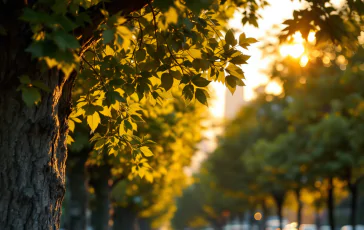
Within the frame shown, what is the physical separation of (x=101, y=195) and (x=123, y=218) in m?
12.2

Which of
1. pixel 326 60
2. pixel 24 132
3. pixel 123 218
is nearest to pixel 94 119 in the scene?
pixel 24 132

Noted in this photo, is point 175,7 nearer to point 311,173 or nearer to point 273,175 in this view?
point 311,173

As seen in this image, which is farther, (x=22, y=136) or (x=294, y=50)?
(x=294, y=50)

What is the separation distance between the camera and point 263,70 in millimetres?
38250

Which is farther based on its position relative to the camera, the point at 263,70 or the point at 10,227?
the point at 263,70

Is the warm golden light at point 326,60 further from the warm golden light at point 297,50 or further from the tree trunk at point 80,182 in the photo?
the warm golden light at point 297,50

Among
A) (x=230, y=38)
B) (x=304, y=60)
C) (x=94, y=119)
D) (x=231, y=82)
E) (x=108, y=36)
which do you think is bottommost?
(x=108, y=36)

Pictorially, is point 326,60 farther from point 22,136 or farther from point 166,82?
point 22,136

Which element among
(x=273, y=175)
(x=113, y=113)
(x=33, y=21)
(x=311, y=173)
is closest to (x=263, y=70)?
(x=273, y=175)

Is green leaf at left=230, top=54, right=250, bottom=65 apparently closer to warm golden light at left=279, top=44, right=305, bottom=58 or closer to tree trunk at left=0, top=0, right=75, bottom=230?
tree trunk at left=0, top=0, right=75, bottom=230

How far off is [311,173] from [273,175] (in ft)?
29.7

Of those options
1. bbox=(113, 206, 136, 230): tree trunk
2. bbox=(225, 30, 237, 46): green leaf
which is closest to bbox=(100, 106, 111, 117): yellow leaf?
bbox=(225, 30, 237, 46): green leaf

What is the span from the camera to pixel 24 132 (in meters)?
5.22

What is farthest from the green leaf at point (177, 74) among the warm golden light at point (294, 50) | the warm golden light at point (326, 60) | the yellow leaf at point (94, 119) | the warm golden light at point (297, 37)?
the warm golden light at point (326, 60)
